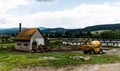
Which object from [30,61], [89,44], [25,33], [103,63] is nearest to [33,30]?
[25,33]

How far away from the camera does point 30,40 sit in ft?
197

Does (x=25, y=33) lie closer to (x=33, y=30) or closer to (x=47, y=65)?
(x=33, y=30)

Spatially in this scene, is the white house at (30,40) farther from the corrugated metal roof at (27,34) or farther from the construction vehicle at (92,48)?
the construction vehicle at (92,48)

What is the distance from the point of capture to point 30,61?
39625mm

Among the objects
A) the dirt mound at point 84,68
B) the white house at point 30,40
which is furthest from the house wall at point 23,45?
the dirt mound at point 84,68

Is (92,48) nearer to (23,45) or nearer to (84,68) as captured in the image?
(84,68)

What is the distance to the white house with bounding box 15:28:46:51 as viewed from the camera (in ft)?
198

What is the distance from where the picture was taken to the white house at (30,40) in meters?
60.3

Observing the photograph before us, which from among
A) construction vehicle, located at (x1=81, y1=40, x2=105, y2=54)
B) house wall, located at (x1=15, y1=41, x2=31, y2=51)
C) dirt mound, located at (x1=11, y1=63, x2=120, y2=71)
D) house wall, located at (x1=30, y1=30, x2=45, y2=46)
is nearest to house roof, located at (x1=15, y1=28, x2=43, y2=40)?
house wall, located at (x1=30, y1=30, x2=45, y2=46)

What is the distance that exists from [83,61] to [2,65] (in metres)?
11.2

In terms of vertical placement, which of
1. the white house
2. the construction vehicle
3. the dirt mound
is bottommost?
the dirt mound

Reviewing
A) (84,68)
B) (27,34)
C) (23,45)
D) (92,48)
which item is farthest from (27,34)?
(84,68)

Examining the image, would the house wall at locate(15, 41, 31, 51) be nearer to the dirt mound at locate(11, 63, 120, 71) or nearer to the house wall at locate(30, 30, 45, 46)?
the house wall at locate(30, 30, 45, 46)

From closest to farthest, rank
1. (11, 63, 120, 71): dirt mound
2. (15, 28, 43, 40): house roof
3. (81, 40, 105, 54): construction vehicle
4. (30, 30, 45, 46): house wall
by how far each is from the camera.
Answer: (11, 63, 120, 71): dirt mound, (81, 40, 105, 54): construction vehicle, (15, 28, 43, 40): house roof, (30, 30, 45, 46): house wall
